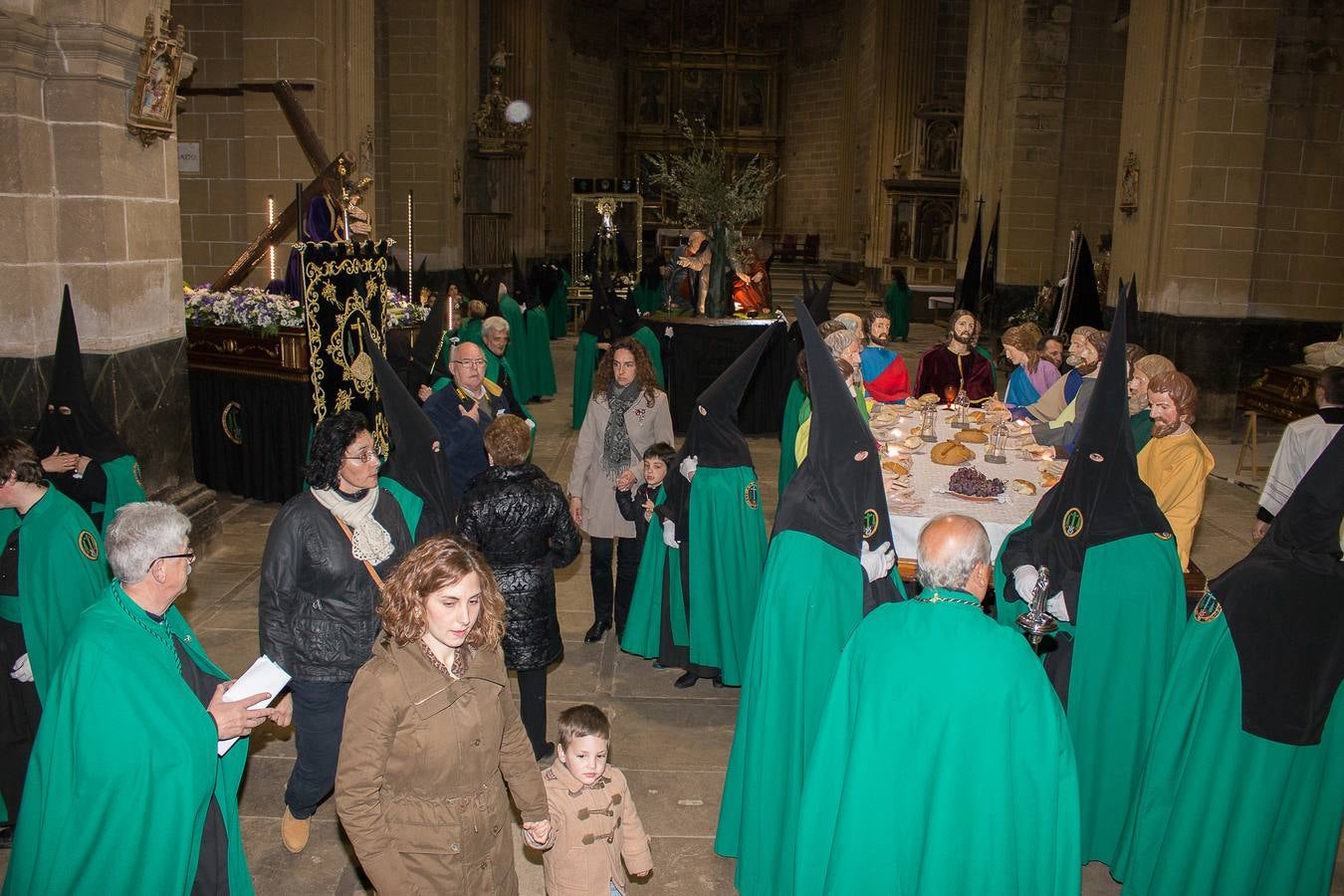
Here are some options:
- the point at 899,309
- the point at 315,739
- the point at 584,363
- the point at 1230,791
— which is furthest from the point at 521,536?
the point at 899,309

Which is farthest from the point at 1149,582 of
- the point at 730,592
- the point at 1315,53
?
the point at 1315,53

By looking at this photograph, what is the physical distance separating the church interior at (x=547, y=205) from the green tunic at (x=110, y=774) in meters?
1.35

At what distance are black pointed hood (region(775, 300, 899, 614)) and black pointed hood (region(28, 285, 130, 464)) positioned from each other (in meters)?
3.46

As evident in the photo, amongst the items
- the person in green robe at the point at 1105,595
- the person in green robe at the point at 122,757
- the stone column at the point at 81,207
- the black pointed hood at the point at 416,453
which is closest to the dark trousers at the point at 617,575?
the black pointed hood at the point at 416,453

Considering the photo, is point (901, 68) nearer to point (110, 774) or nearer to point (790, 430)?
point (790, 430)

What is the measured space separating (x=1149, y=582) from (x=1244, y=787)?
778 mm

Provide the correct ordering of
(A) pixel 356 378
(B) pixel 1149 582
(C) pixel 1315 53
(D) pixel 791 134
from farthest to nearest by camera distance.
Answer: (D) pixel 791 134 → (C) pixel 1315 53 → (A) pixel 356 378 → (B) pixel 1149 582

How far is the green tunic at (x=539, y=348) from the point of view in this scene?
1439 centimetres

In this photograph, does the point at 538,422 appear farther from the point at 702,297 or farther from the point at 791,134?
the point at 791,134

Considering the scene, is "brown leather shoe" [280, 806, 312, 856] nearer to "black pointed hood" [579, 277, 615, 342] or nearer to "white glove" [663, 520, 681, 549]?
"white glove" [663, 520, 681, 549]

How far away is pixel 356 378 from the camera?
7.50m

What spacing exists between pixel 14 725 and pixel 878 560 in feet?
10.8

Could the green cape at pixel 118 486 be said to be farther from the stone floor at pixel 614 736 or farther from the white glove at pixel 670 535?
the white glove at pixel 670 535

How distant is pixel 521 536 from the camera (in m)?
4.45
